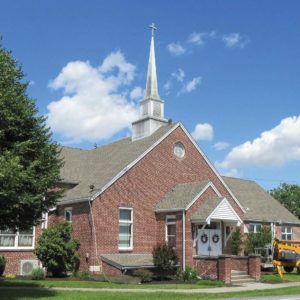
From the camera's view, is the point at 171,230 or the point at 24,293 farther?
the point at 171,230

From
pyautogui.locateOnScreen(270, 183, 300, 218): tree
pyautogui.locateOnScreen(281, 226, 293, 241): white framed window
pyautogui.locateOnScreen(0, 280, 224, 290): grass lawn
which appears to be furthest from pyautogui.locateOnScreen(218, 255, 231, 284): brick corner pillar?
pyautogui.locateOnScreen(270, 183, 300, 218): tree

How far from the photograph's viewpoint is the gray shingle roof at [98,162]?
2991 centimetres

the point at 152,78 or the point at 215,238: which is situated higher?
the point at 152,78

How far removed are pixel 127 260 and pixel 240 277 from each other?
250 inches

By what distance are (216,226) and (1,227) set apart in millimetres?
15731

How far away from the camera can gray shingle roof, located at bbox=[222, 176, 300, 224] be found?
41.7 meters

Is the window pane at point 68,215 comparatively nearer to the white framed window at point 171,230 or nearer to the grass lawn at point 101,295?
the white framed window at point 171,230

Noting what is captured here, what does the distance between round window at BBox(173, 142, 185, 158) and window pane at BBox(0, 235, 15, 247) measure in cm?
1173

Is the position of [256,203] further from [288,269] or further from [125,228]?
[125,228]

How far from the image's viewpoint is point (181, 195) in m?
30.6

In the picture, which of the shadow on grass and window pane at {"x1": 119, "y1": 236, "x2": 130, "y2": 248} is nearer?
the shadow on grass

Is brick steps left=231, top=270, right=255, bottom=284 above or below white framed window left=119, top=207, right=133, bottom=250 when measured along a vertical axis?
below

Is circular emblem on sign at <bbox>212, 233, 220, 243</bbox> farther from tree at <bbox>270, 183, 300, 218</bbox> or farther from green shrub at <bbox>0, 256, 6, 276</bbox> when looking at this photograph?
tree at <bbox>270, 183, 300, 218</bbox>

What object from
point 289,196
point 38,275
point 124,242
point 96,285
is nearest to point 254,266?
point 124,242
